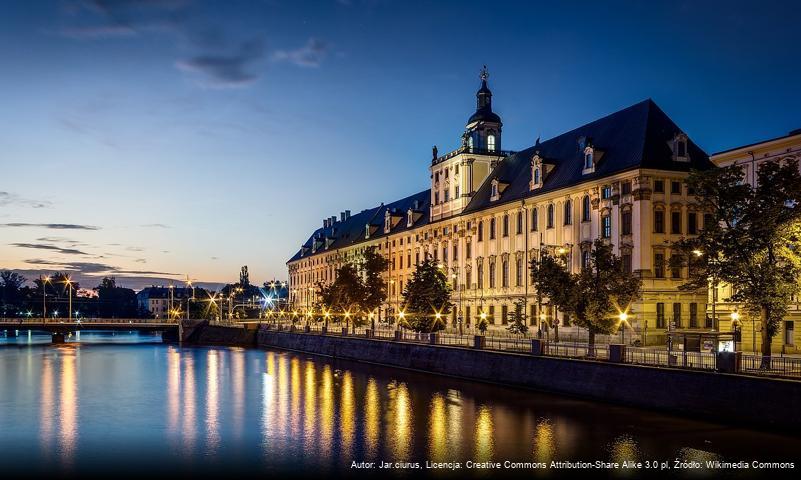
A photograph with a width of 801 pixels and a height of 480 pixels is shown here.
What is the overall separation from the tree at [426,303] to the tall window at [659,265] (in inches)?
970

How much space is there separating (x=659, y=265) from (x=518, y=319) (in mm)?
15814

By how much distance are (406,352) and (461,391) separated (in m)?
17.0

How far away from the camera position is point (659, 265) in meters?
66.5

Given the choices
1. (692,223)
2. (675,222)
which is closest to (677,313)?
(675,222)

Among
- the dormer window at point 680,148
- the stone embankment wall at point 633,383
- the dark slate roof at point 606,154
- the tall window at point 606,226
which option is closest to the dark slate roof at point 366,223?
the dark slate roof at point 606,154

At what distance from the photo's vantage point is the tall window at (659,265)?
217ft

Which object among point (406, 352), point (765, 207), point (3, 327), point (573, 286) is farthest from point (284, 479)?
point (3, 327)

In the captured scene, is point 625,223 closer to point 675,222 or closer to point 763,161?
point 675,222

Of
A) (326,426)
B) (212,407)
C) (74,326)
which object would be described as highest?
(74,326)

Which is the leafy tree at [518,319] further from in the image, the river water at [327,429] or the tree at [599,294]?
the tree at [599,294]

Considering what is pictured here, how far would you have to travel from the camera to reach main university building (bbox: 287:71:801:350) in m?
66.5

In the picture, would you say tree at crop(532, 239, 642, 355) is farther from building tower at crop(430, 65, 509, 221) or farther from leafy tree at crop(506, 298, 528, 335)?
building tower at crop(430, 65, 509, 221)

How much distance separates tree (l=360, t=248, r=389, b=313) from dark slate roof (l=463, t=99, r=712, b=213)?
81.8ft

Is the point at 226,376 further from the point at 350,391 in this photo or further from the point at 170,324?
the point at 170,324
